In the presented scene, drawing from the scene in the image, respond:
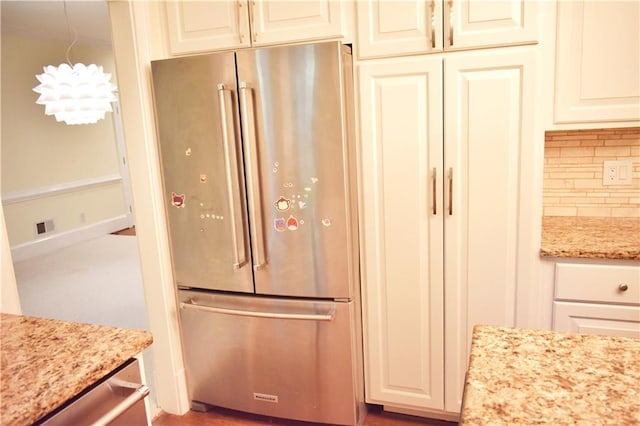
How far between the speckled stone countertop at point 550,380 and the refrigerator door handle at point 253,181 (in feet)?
3.84

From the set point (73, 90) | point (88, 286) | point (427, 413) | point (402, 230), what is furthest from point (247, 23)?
point (88, 286)

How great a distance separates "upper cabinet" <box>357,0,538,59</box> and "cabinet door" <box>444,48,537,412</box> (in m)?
0.06

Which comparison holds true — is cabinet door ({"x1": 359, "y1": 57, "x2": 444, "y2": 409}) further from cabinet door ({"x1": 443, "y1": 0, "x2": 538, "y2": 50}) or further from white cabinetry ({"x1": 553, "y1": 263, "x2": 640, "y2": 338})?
white cabinetry ({"x1": 553, "y1": 263, "x2": 640, "y2": 338})

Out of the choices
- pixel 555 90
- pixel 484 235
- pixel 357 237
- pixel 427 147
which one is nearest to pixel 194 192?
pixel 357 237

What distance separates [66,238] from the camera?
19.0ft

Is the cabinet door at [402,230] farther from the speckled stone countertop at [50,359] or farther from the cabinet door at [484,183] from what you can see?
the speckled stone countertop at [50,359]

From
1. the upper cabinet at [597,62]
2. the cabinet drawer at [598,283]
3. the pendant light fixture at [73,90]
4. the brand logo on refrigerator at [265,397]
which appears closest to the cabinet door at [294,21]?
the upper cabinet at [597,62]

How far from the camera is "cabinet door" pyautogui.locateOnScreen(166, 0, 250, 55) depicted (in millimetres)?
2004

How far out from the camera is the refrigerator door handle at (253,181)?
6.32ft

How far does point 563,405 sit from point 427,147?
1272mm

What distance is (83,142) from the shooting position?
19.8ft

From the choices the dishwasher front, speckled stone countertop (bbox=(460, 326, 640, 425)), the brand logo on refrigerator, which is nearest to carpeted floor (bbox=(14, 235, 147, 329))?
the brand logo on refrigerator

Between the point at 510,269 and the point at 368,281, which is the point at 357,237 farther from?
A: the point at 510,269

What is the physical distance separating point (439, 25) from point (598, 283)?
45.8 inches
